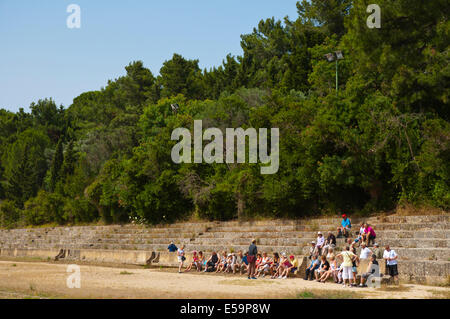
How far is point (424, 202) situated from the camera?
25.2 metres

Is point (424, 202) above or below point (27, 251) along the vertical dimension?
above

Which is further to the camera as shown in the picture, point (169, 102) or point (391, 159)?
point (169, 102)

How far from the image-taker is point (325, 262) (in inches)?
781

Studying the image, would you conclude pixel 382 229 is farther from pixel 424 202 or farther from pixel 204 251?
pixel 204 251

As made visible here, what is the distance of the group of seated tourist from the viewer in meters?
17.9

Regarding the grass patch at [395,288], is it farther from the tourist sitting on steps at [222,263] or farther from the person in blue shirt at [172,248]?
the person in blue shirt at [172,248]

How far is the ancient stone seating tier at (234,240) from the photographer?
1913 centimetres

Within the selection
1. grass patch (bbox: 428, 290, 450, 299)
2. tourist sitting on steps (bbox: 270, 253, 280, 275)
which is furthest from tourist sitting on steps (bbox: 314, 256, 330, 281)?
grass patch (bbox: 428, 290, 450, 299)

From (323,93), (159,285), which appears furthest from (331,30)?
(159,285)

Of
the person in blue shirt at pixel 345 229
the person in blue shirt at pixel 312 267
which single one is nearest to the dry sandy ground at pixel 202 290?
the person in blue shirt at pixel 312 267

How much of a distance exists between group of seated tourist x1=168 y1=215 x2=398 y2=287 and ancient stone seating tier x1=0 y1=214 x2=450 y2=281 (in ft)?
2.43

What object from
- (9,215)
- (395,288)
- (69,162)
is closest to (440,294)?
(395,288)

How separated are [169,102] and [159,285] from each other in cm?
4589
